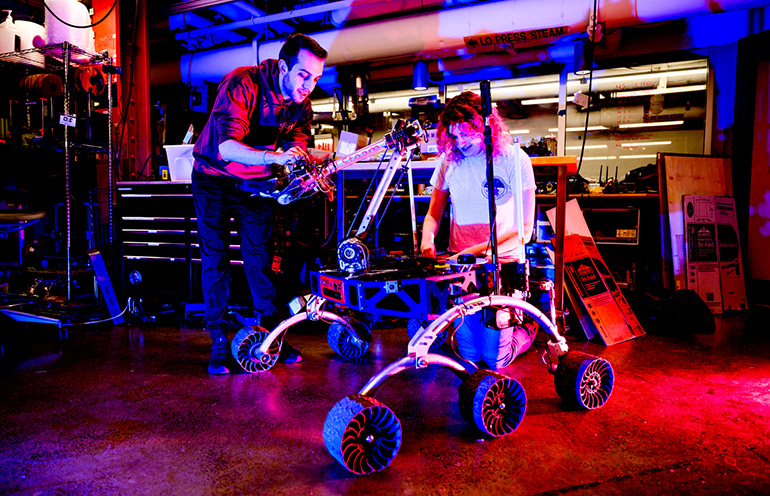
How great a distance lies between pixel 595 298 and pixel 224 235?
7.81 feet

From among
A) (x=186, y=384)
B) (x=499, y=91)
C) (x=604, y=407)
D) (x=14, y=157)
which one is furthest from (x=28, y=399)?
(x=499, y=91)

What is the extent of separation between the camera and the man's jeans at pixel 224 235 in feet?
7.59

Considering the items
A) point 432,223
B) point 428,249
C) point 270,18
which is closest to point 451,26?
point 270,18

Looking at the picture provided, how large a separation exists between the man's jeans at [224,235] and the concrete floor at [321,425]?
0.39 meters

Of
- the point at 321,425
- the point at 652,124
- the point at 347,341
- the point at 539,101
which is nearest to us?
the point at 321,425

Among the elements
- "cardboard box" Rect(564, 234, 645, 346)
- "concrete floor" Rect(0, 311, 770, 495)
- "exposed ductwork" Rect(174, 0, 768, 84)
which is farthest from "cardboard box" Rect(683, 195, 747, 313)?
"exposed ductwork" Rect(174, 0, 768, 84)

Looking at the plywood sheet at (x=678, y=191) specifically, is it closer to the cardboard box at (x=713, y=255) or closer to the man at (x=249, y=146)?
the cardboard box at (x=713, y=255)

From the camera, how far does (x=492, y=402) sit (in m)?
1.59

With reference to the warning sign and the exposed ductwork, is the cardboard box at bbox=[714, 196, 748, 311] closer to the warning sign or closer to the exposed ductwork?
the exposed ductwork

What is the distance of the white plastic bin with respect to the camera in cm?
384

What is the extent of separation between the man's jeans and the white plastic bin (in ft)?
5.38

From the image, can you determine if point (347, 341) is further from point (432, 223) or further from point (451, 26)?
point (451, 26)

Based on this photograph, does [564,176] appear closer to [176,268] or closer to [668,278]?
[668,278]

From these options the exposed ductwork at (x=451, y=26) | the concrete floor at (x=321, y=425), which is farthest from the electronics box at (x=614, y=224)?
the concrete floor at (x=321, y=425)
